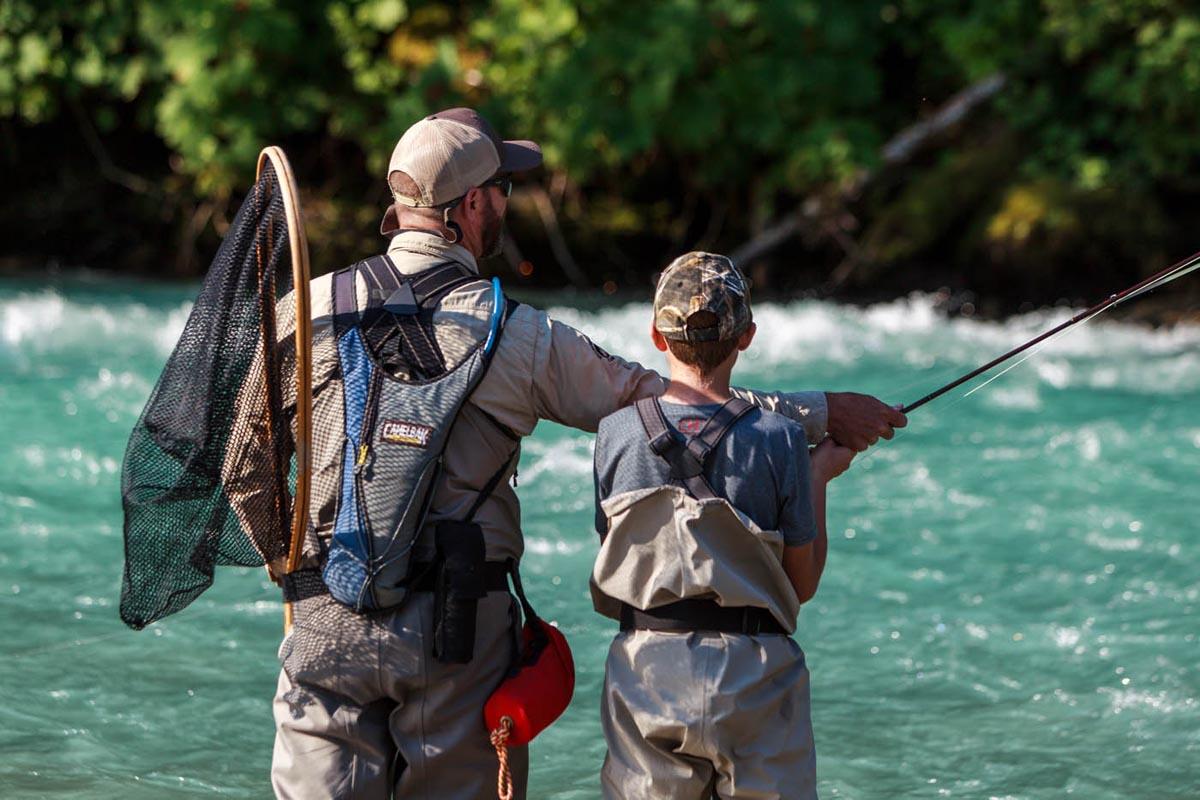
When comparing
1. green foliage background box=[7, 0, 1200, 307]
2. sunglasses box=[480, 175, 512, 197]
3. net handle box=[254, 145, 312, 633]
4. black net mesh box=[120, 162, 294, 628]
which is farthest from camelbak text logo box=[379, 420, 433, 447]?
green foliage background box=[7, 0, 1200, 307]

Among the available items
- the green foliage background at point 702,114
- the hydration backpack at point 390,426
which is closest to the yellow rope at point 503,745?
the hydration backpack at point 390,426

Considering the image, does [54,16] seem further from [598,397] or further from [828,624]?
[598,397]

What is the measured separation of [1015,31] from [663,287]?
42.7 feet

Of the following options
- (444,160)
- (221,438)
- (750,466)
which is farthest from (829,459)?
(221,438)

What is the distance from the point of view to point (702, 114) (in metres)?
14.9

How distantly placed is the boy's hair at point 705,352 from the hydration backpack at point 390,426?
0.34m

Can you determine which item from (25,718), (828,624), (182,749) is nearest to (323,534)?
(182,749)

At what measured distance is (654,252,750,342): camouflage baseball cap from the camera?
9.09ft

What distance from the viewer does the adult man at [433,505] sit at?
283 cm

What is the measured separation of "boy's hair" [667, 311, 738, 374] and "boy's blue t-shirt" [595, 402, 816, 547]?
7cm

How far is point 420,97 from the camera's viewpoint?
1499cm

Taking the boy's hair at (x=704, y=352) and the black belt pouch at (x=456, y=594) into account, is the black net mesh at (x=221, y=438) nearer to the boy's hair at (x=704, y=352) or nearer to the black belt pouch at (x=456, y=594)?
the black belt pouch at (x=456, y=594)

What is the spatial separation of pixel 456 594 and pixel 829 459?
2.47 feet

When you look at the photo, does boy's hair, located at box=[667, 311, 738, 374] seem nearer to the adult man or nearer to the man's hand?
the adult man
